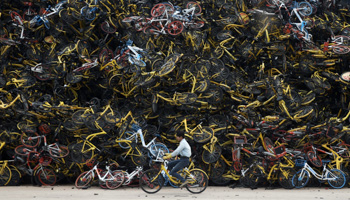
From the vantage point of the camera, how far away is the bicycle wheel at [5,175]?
1606 cm

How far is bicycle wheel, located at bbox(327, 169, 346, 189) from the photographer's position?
49.1 ft

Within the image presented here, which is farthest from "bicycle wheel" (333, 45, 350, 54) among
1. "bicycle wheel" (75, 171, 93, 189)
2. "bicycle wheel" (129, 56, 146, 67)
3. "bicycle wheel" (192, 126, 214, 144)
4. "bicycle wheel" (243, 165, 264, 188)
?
"bicycle wheel" (75, 171, 93, 189)

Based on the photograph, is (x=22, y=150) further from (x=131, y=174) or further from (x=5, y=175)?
(x=131, y=174)

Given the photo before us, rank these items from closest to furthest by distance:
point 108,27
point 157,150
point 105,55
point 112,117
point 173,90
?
point 157,150
point 112,117
point 173,90
point 105,55
point 108,27

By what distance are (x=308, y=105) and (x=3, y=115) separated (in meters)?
9.95

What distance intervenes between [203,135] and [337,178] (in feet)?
13.5

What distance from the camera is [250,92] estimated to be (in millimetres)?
16734

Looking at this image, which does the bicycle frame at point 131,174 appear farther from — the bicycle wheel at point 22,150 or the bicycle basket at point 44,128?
the bicycle wheel at point 22,150

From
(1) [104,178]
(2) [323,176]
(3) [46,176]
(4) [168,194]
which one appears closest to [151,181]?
(4) [168,194]

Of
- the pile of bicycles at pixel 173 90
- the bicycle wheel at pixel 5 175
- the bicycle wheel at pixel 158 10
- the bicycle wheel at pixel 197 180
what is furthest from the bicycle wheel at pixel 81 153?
the bicycle wheel at pixel 158 10

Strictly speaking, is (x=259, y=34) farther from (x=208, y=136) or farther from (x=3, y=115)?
(x=3, y=115)

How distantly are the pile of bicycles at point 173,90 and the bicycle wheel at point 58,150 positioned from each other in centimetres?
3

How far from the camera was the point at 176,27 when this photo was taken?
55.3ft

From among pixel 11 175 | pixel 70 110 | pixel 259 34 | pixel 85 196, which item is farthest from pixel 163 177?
pixel 259 34
